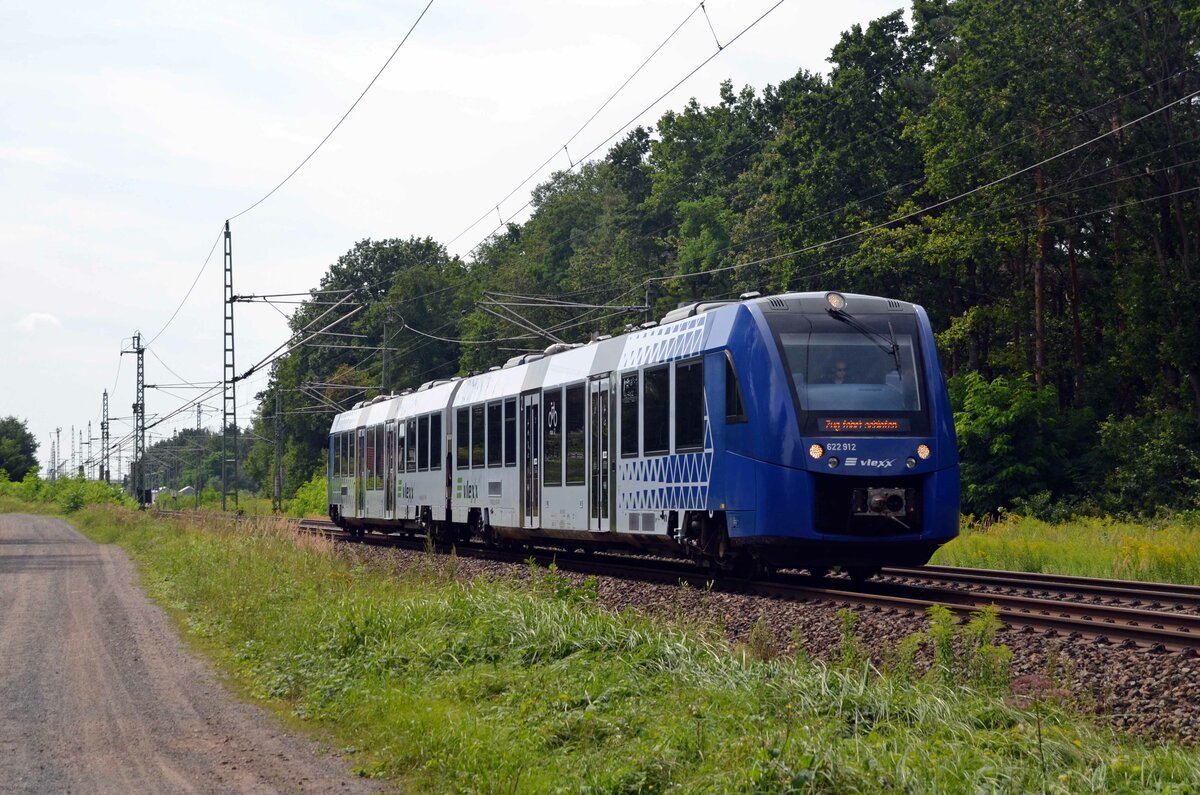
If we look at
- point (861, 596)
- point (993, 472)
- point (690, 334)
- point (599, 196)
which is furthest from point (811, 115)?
point (599, 196)

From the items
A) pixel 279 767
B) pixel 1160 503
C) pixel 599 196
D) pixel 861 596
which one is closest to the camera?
pixel 279 767

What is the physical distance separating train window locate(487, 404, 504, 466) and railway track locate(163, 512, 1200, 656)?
3.49 m

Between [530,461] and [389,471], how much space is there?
433 inches

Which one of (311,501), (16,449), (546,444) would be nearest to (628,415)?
(546,444)

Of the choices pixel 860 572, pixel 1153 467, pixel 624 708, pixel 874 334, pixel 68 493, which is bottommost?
pixel 624 708

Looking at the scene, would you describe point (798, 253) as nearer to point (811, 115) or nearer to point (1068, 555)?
point (811, 115)

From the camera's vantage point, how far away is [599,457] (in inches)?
800

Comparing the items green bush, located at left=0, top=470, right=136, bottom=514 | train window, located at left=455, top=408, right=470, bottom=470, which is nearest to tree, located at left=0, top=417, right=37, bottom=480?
green bush, located at left=0, top=470, right=136, bottom=514

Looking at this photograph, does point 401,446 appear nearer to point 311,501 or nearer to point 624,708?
point 624,708

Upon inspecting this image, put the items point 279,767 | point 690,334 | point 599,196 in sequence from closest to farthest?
→ point 279,767 < point 690,334 < point 599,196

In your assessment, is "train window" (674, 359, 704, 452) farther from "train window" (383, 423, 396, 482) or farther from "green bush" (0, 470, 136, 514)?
"green bush" (0, 470, 136, 514)

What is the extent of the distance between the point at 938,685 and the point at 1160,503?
100 ft

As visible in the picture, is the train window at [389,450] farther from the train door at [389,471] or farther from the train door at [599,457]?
the train door at [599,457]

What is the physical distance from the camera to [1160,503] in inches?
1441
